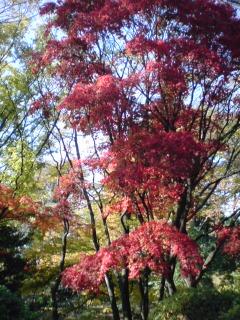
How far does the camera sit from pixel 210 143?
872cm

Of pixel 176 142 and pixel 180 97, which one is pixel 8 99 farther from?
pixel 176 142

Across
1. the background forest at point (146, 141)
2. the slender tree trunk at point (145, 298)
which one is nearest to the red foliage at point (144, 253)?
the background forest at point (146, 141)

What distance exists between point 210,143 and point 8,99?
21.4ft

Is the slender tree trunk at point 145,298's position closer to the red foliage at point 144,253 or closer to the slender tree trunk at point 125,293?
the slender tree trunk at point 125,293

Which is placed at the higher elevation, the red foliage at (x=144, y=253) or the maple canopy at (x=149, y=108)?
the maple canopy at (x=149, y=108)

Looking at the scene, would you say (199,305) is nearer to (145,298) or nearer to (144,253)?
(144,253)

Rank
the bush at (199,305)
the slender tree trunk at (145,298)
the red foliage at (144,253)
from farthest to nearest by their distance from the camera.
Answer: the slender tree trunk at (145,298) < the bush at (199,305) < the red foliage at (144,253)

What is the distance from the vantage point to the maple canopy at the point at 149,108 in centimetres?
710

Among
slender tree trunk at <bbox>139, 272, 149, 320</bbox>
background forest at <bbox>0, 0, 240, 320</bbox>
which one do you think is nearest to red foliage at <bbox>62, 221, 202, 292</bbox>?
background forest at <bbox>0, 0, 240, 320</bbox>

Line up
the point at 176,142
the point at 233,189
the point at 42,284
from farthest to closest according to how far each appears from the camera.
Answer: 1. the point at 233,189
2. the point at 42,284
3. the point at 176,142

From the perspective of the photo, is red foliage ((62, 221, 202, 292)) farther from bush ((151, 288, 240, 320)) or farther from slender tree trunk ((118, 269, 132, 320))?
slender tree trunk ((118, 269, 132, 320))

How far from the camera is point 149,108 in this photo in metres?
8.44

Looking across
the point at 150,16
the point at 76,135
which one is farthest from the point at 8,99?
the point at 150,16

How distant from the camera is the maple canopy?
710cm
